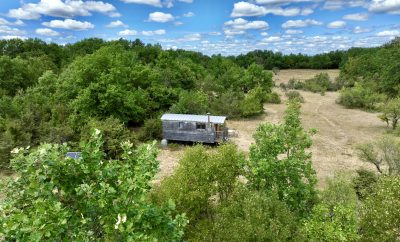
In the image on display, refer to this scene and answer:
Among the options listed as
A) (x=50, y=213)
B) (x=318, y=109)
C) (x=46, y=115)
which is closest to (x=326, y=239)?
(x=50, y=213)

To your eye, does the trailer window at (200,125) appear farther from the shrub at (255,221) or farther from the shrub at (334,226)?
the shrub at (334,226)

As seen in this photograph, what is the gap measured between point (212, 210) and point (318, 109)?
42862 mm

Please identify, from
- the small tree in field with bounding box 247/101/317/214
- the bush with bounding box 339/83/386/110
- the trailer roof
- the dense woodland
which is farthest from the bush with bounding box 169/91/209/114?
the bush with bounding box 339/83/386/110

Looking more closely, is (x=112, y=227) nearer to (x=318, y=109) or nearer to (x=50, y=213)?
(x=50, y=213)

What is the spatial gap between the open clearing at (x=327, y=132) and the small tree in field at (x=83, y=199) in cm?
1461

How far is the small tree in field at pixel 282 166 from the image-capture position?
12.3 meters

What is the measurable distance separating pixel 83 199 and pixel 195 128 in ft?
82.9

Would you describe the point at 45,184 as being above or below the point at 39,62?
below

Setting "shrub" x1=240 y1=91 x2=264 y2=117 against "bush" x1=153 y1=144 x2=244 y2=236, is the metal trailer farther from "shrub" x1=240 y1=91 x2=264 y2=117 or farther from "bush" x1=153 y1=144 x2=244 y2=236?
"bush" x1=153 y1=144 x2=244 y2=236

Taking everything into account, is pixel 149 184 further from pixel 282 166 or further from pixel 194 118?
pixel 194 118

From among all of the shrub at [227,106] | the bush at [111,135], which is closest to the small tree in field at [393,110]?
the shrub at [227,106]

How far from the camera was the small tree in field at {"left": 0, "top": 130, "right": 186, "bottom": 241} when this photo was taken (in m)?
5.34

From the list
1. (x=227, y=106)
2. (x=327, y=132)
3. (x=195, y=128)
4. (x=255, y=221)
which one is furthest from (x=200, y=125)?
(x=255, y=221)

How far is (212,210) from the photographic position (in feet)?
44.5
